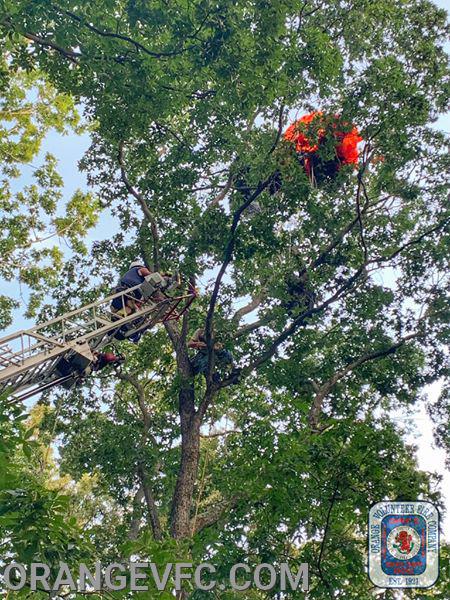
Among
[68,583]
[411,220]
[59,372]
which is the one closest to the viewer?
[68,583]

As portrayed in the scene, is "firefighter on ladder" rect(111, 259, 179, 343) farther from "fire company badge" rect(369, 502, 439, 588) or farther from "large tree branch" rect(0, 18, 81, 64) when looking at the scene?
"fire company badge" rect(369, 502, 439, 588)

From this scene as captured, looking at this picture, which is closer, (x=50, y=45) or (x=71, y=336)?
(x=50, y=45)

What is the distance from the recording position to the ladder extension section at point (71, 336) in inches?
361

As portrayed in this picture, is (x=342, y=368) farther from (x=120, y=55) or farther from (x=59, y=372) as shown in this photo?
(x=120, y=55)

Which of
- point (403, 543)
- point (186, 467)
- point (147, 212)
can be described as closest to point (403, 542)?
point (403, 543)

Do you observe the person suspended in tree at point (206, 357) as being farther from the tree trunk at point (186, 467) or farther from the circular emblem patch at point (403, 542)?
the circular emblem patch at point (403, 542)

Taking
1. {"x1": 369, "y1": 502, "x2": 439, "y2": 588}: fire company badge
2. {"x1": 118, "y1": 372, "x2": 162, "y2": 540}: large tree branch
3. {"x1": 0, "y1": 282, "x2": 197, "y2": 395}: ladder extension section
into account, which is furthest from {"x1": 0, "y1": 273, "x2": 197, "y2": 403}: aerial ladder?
{"x1": 369, "y1": 502, "x2": 439, "y2": 588}: fire company badge

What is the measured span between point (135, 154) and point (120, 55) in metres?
4.26

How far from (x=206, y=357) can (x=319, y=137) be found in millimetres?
4981

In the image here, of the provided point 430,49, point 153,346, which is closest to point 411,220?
point 430,49

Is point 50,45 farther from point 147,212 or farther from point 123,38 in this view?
point 147,212

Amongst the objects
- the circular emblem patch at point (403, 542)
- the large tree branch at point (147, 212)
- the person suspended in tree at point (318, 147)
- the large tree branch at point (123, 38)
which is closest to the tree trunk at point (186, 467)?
the large tree branch at point (147, 212)

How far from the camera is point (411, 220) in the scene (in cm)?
1329

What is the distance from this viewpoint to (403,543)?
29.5ft
